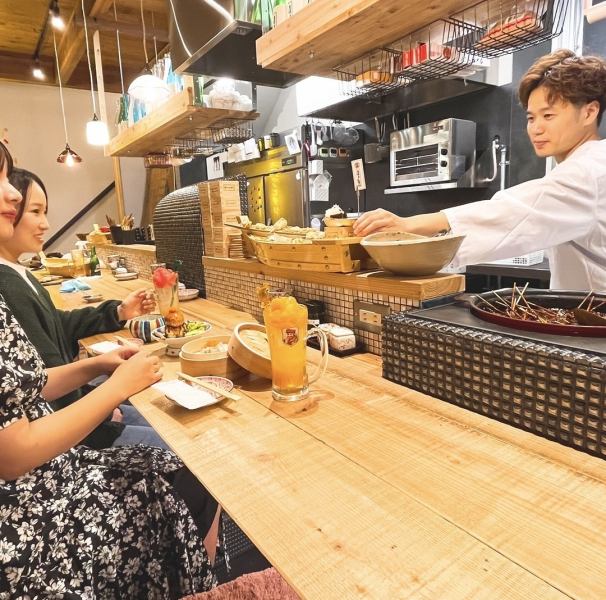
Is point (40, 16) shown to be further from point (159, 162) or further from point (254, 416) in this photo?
point (254, 416)

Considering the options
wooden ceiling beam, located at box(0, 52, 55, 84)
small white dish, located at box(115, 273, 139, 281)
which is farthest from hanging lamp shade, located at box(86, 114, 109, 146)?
wooden ceiling beam, located at box(0, 52, 55, 84)

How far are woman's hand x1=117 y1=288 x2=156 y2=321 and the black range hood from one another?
1.39 metres

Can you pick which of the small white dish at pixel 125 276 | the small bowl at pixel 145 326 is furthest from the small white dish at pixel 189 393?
the small white dish at pixel 125 276

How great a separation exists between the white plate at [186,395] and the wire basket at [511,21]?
5.99 feet

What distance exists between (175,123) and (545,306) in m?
3.12

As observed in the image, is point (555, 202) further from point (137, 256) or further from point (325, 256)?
point (137, 256)

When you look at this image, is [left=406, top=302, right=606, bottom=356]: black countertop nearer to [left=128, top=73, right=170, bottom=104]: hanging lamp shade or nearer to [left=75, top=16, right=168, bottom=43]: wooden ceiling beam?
[left=128, top=73, right=170, bottom=104]: hanging lamp shade

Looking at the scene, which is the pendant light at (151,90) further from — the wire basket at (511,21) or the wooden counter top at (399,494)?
the wooden counter top at (399,494)

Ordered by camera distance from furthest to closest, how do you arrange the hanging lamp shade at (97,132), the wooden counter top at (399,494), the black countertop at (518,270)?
the hanging lamp shade at (97,132) < the black countertop at (518,270) < the wooden counter top at (399,494)

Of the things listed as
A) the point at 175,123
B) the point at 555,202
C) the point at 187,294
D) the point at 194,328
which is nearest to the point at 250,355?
the point at 194,328

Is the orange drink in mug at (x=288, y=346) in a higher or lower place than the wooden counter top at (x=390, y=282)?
lower

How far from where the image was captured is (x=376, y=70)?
2537 mm

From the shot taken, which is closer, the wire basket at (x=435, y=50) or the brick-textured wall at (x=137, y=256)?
the wire basket at (x=435, y=50)

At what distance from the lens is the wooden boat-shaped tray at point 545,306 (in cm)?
92
